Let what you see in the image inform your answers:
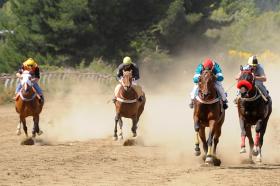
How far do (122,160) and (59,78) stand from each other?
30155 mm

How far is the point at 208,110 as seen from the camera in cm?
1750

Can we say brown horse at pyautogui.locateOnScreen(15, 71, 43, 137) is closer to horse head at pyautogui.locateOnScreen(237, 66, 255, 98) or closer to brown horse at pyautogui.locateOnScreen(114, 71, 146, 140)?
brown horse at pyautogui.locateOnScreen(114, 71, 146, 140)

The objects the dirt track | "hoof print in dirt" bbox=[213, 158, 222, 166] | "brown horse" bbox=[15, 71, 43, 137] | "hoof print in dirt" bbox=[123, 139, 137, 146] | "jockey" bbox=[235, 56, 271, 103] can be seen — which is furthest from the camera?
"brown horse" bbox=[15, 71, 43, 137]

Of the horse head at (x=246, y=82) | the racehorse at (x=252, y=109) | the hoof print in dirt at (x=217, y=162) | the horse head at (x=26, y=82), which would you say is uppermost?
the horse head at (x=26, y=82)

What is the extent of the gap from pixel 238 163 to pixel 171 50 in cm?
4973

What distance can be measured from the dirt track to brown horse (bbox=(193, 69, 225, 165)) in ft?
1.44

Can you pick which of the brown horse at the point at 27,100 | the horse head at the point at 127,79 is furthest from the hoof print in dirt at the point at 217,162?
the brown horse at the point at 27,100

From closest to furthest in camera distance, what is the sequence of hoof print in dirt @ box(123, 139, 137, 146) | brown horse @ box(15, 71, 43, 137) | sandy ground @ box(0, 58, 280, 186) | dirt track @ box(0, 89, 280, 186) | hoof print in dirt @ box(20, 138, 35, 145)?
1. dirt track @ box(0, 89, 280, 186)
2. sandy ground @ box(0, 58, 280, 186)
3. hoof print in dirt @ box(20, 138, 35, 145)
4. hoof print in dirt @ box(123, 139, 137, 146)
5. brown horse @ box(15, 71, 43, 137)

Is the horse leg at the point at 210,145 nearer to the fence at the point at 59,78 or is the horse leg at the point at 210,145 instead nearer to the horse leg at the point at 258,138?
the horse leg at the point at 258,138

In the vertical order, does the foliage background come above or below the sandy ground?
above

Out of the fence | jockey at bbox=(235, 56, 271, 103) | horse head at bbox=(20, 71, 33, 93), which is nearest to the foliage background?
the fence

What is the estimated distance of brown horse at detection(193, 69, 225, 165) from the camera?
675 inches

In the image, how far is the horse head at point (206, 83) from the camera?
17078mm

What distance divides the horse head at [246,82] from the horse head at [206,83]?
3.20 ft
